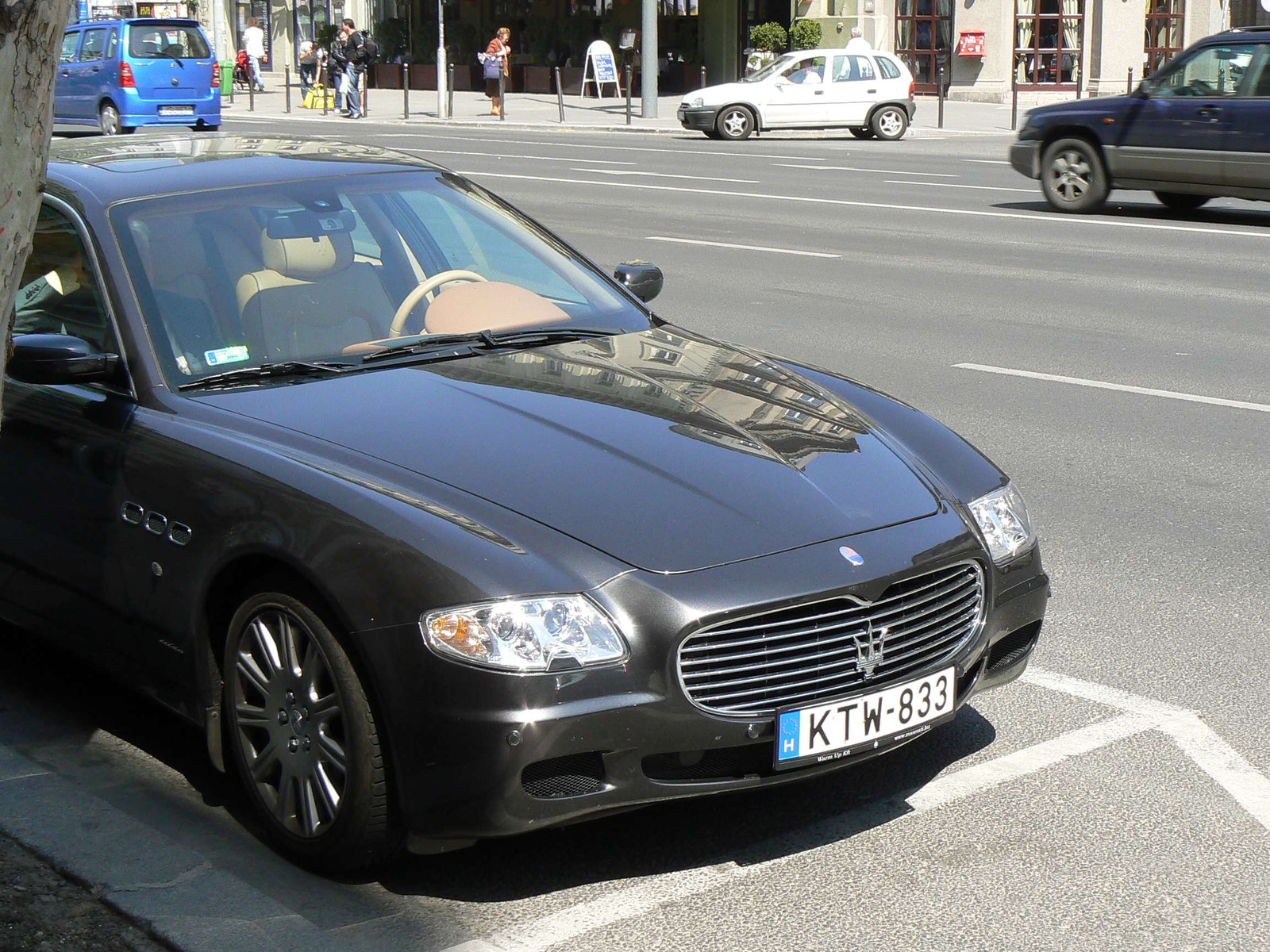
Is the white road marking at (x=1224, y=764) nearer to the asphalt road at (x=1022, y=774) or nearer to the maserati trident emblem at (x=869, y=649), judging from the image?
the asphalt road at (x=1022, y=774)

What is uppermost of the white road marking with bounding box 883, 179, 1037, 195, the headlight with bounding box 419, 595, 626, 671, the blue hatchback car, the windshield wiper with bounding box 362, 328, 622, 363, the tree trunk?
the blue hatchback car

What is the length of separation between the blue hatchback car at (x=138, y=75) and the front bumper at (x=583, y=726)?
2653 centimetres

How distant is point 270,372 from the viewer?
4266mm

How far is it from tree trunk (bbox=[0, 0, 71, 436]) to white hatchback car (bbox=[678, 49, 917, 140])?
27.2m

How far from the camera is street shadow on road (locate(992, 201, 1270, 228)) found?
16.7 m

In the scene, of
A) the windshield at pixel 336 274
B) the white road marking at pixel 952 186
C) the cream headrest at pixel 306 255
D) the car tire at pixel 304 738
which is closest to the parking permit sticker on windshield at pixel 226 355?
the windshield at pixel 336 274

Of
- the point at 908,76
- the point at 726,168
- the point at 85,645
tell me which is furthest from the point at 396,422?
the point at 908,76

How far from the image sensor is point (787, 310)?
36.5ft

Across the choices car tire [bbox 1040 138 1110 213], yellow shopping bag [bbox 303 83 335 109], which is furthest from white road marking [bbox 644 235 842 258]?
yellow shopping bag [bbox 303 83 335 109]

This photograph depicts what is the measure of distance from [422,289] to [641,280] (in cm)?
99

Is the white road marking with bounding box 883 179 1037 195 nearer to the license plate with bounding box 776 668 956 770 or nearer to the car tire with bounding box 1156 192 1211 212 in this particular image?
the car tire with bounding box 1156 192 1211 212

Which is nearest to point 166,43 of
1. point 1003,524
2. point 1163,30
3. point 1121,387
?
point 1121,387

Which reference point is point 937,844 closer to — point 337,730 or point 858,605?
point 858,605

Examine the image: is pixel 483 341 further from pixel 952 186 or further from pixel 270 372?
pixel 952 186
